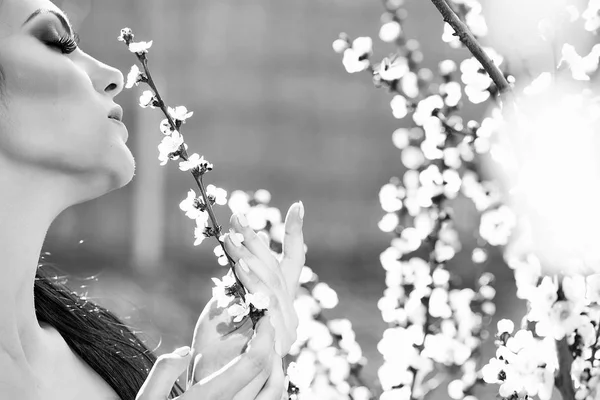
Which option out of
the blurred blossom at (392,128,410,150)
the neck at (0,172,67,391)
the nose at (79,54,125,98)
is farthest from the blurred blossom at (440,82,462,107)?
the neck at (0,172,67,391)

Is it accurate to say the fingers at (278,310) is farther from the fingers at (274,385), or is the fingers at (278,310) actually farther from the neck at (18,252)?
the neck at (18,252)

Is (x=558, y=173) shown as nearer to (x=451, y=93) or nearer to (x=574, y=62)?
(x=574, y=62)

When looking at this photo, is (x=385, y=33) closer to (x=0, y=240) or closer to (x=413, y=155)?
(x=413, y=155)

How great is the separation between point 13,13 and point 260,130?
246 inches

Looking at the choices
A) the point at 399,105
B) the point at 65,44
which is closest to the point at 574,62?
Answer: the point at 399,105

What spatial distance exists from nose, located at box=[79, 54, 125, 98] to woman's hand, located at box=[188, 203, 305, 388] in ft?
0.69

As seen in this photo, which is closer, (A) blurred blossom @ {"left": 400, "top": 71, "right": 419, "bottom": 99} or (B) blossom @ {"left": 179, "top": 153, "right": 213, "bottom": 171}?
(B) blossom @ {"left": 179, "top": 153, "right": 213, "bottom": 171}

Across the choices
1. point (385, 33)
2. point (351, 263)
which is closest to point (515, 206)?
point (385, 33)

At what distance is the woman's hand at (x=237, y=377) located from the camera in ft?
2.82

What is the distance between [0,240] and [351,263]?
20.8ft

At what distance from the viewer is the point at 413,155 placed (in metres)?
1.66

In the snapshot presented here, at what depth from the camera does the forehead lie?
0.97m

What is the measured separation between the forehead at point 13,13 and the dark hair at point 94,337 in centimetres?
34

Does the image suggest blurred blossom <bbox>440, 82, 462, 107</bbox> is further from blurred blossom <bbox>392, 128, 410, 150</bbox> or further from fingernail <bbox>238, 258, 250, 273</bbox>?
fingernail <bbox>238, 258, 250, 273</bbox>
